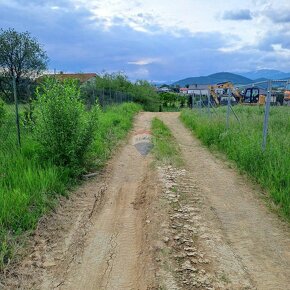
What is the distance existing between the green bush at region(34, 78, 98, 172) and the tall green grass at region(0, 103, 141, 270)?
11.1 inches

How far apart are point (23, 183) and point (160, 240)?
98.0 inches

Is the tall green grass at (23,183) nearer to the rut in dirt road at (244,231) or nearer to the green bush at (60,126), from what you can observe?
the green bush at (60,126)

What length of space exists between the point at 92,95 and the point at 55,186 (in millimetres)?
12671

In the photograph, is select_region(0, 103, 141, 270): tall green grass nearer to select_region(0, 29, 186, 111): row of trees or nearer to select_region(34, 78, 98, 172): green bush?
select_region(34, 78, 98, 172): green bush

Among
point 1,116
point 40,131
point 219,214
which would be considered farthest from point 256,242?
point 1,116

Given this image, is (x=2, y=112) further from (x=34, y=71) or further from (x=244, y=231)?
(x=34, y=71)

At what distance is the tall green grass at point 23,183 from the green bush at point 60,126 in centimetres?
28

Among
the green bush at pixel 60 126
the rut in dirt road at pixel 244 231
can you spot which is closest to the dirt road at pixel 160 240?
the rut in dirt road at pixel 244 231

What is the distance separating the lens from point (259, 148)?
24.4 feet

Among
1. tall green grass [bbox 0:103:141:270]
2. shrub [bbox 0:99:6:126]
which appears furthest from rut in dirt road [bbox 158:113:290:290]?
shrub [bbox 0:99:6:126]

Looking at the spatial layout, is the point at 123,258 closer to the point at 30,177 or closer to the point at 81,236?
the point at 81,236

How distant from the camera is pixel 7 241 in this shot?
3857 mm

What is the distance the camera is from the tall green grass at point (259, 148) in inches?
224

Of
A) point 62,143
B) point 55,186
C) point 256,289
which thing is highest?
point 62,143
